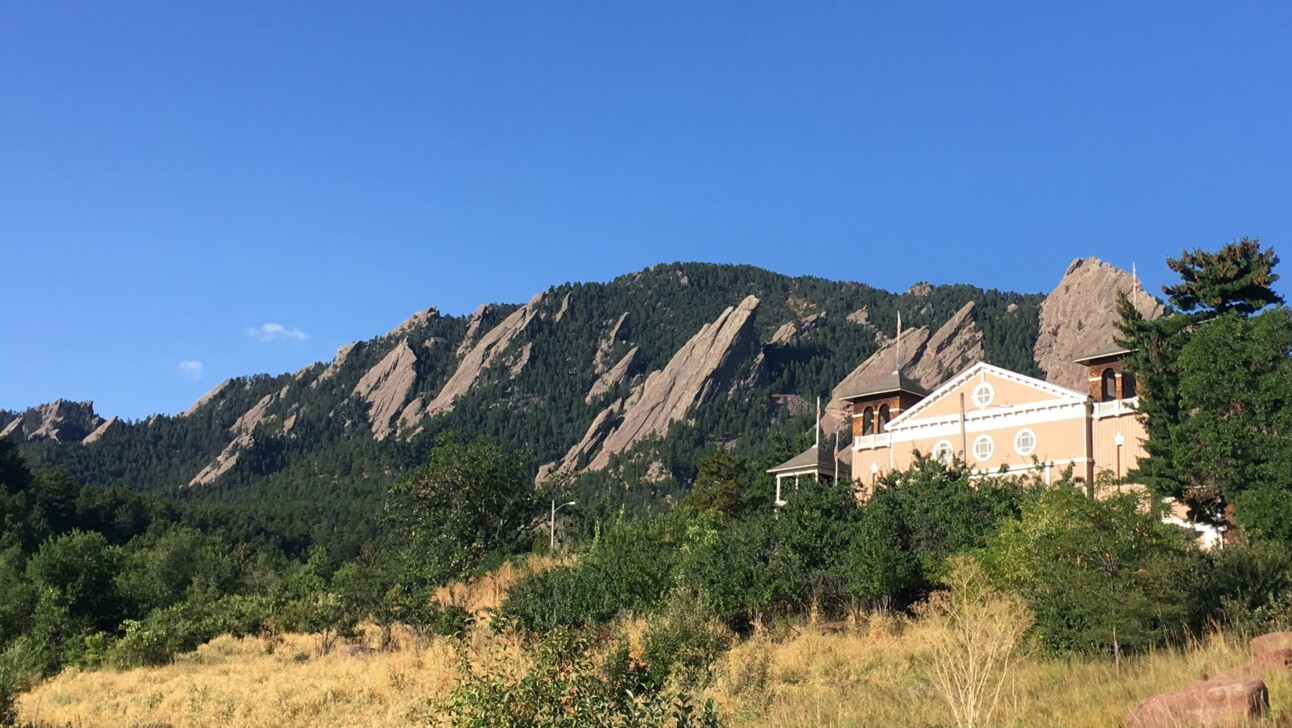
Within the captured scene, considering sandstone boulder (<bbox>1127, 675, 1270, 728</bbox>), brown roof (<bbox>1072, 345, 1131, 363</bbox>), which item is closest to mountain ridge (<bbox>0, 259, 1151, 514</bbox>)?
brown roof (<bbox>1072, 345, 1131, 363</bbox>)

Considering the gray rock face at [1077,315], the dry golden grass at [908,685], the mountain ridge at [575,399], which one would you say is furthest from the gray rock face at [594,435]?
the dry golden grass at [908,685]

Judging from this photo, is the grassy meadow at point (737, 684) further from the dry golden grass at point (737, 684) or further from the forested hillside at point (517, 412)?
the forested hillside at point (517, 412)

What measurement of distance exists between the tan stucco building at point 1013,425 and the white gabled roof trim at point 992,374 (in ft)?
0.17

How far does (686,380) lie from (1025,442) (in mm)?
119412

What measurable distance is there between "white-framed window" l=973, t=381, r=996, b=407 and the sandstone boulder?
4079 centimetres

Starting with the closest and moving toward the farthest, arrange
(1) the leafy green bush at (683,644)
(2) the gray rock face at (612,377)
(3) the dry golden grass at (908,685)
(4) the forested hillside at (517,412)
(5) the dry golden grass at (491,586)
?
(3) the dry golden grass at (908,685) < (1) the leafy green bush at (683,644) < (5) the dry golden grass at (491,586) < (4) the forested hillside at (517,412) < (2) the gray rock face at (612,377)

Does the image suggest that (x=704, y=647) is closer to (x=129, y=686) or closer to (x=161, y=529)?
(x=129, y=686)

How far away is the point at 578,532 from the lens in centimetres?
5138

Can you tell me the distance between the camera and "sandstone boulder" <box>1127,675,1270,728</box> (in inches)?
388

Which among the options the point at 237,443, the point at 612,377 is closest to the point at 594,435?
the point at 612,377

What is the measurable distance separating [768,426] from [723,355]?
19.9 metres

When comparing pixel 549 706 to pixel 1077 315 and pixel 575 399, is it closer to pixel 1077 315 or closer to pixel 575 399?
pixel 1077 315

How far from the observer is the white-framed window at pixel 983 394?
50.0 meters

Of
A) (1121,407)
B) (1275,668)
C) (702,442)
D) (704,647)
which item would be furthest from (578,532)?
(702,442)
